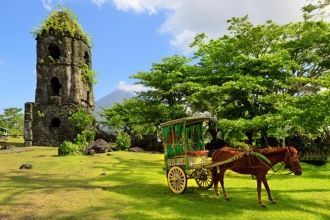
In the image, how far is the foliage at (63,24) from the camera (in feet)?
149

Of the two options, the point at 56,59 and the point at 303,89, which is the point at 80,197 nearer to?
the point at 303,89

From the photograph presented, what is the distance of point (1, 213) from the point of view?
12195 millimetres

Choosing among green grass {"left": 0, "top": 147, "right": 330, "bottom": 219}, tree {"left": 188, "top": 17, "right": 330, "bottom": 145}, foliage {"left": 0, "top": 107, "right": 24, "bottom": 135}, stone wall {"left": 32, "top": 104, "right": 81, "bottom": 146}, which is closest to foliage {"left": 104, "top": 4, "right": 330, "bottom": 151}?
tree {"left": 188, "top": 17, "right": 330, "bottom": 145}

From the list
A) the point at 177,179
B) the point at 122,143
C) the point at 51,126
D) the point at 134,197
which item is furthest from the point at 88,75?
the point at 134,197

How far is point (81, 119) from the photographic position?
4334 cm

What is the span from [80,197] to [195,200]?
160 inches

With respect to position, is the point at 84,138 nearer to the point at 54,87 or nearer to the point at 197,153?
the point at 54,87

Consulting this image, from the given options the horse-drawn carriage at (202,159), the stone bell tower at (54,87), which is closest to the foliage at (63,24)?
the stone bell tower at (54,87)

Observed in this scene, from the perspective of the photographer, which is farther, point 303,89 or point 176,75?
point 176,75

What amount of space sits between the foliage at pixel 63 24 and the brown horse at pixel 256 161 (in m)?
34.1

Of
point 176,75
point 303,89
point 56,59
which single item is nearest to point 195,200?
point 303,89

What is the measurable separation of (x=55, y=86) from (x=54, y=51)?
153 inches

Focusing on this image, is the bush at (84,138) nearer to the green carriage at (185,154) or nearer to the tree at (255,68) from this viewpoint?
the tree at (255,68)

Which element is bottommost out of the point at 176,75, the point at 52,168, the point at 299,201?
the point at 299,201
